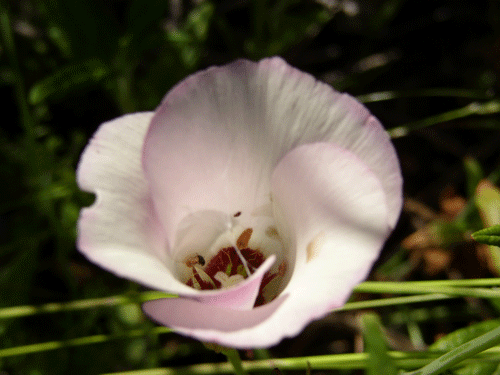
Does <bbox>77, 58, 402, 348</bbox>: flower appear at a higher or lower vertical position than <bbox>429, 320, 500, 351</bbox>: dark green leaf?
higher

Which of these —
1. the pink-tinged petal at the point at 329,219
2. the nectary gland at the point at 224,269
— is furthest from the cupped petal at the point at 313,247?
the nectary gland at the point at 224,269

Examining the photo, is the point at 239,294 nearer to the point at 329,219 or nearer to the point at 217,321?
the point at 217,321

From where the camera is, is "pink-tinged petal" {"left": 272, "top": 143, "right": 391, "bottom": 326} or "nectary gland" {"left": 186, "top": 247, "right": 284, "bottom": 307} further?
"nectary gland" {"left": 186, "top": 247, "right": 284, "bottom": 307}

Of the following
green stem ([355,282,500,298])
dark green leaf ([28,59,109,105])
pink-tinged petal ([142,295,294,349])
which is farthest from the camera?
dark green leaf ([28,59,109,105])

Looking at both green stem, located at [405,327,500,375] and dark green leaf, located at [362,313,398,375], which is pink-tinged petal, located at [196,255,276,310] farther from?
green stem, located at [405,327,500,375]

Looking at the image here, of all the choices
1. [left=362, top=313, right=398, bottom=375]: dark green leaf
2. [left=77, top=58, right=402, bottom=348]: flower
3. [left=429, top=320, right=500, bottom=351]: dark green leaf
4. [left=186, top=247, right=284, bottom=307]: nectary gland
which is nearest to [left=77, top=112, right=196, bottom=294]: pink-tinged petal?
[left=77, top=58, right=402, bottom=348]: flower

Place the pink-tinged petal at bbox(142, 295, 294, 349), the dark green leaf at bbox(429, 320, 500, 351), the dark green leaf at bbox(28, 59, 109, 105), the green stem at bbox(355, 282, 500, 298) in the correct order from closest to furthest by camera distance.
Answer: the pink-tinged petal at bbox(142, 295, 294, 349) → the green stem at bbox(355, 282, 500, 298) → the dark green leaf at bbox(429, 320, 500, 351) → the dark green leaf at bbox(28, 59, 109, 105)

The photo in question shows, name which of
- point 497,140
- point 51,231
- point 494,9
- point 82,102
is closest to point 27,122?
point 51,231
